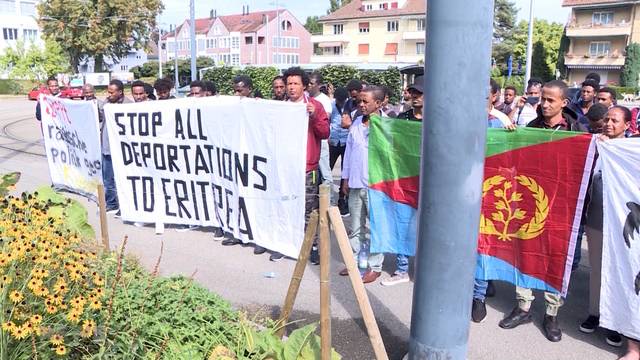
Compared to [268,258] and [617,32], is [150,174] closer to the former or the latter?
[268,258]

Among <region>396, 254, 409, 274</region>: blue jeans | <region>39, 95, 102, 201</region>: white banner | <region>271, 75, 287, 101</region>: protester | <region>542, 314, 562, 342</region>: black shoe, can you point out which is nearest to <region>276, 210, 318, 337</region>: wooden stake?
<region>396, 254, 409, 274</region>: blue jeans

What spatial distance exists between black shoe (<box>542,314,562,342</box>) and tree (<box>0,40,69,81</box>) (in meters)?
57.6

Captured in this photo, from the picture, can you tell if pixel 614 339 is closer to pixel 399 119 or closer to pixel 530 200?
pixel 530 200

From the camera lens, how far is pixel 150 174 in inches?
289

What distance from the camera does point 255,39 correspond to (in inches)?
3241

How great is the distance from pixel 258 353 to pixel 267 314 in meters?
1.28

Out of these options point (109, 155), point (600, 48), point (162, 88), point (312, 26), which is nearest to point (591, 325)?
point (162, 88)

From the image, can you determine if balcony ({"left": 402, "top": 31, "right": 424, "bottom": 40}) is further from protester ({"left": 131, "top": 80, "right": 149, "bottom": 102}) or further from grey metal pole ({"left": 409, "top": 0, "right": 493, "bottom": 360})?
grey metal pole ({"left": 409, "top": 0, "right": 493, "bottom": 360})

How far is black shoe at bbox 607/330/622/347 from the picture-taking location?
436cm

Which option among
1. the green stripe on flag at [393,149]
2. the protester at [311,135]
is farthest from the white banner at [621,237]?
the protester at [311,135]

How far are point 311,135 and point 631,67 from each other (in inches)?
2002

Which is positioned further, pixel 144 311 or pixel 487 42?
pixel 144 311

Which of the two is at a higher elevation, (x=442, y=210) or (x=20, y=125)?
(x=442, y=210)

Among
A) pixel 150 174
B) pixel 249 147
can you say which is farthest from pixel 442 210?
pixel 150 174
